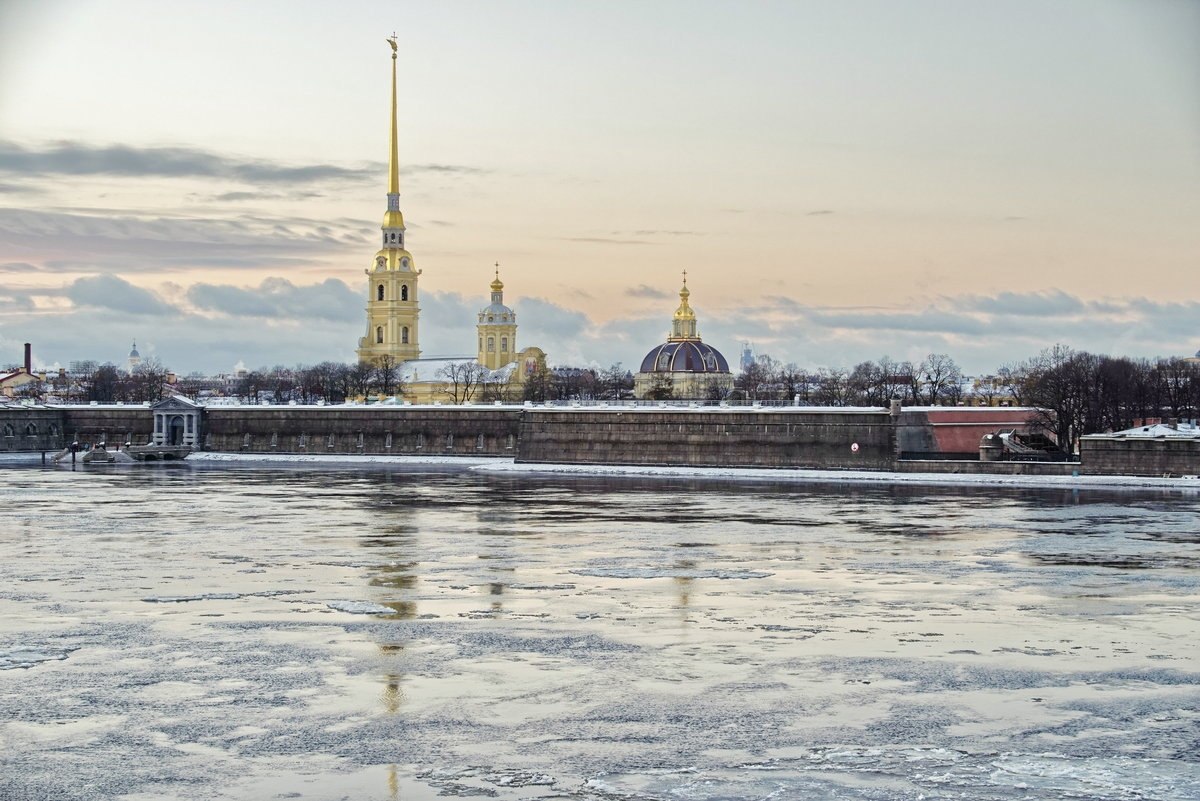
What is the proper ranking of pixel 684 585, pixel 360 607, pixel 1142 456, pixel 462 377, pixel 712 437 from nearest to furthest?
pixel 360 607 → pixel 684 585 → pixel 1142 456 → pixel 712 437 → pixel 462 377

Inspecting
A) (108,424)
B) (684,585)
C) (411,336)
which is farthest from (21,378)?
(684,585)

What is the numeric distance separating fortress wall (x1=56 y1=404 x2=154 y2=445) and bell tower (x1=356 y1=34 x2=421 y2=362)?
6350 cm

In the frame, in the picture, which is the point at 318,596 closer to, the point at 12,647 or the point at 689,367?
the point at 12,647

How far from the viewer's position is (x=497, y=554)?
27.4 metres

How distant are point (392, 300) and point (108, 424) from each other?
65348 mm

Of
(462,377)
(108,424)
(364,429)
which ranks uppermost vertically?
(462,377)

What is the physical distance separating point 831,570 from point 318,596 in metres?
8.70

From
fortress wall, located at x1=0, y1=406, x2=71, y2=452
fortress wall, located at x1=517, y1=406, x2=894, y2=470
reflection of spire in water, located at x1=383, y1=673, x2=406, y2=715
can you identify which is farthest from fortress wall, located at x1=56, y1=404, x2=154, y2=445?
reflection of spire in water, located at x1=383, y1=673, x2=406, y2=715

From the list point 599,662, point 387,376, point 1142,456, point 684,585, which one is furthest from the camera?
point 387,376

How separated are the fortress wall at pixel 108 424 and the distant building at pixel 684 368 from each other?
7053 centimetres

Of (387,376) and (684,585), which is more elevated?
(387,376)

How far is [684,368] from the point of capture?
488 feet

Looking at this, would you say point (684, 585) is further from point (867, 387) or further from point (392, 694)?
point (867, 387)

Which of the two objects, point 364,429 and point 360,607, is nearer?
point 360,607
